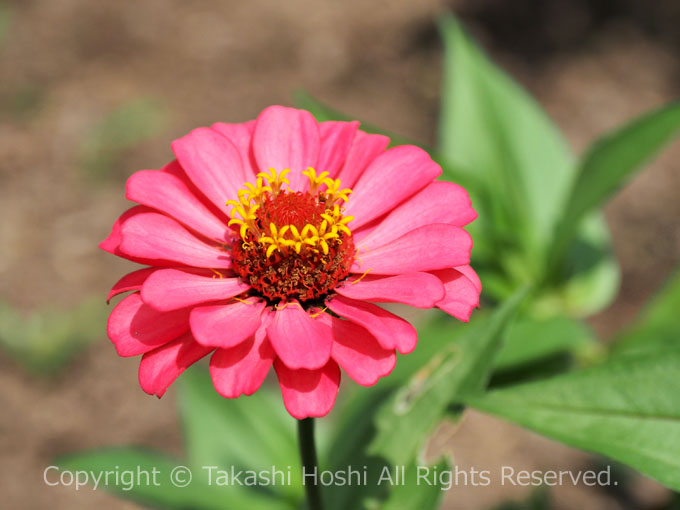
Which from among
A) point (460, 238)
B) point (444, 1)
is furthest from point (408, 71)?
point (460, 238)

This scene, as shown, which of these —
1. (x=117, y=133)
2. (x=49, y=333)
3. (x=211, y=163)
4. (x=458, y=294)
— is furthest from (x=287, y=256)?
(x=117, y=133)

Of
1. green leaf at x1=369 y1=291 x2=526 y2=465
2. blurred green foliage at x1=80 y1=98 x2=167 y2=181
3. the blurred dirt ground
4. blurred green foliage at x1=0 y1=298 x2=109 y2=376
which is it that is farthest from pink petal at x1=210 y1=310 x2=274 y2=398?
blurred green foliage at x1=80 y1=98 x2=167 y2=181

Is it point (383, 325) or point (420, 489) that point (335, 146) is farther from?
point (420, 489)

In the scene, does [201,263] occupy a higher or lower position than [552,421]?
higher

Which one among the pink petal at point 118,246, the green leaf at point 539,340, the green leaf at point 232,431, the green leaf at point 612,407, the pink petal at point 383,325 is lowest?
the green leaf at point 232,431

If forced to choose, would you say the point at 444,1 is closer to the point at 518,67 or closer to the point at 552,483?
the point at 518,67

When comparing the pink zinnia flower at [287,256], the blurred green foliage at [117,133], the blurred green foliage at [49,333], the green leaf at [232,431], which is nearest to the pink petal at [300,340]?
the pink zinnia flower at [287,256]

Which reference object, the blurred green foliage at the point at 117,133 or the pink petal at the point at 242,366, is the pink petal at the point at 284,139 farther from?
the blurred green foliage at the point at 117,133

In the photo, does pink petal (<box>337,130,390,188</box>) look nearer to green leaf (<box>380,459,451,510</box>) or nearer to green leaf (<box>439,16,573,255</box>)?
green leaf (<box>380,459,451,510</box>)
